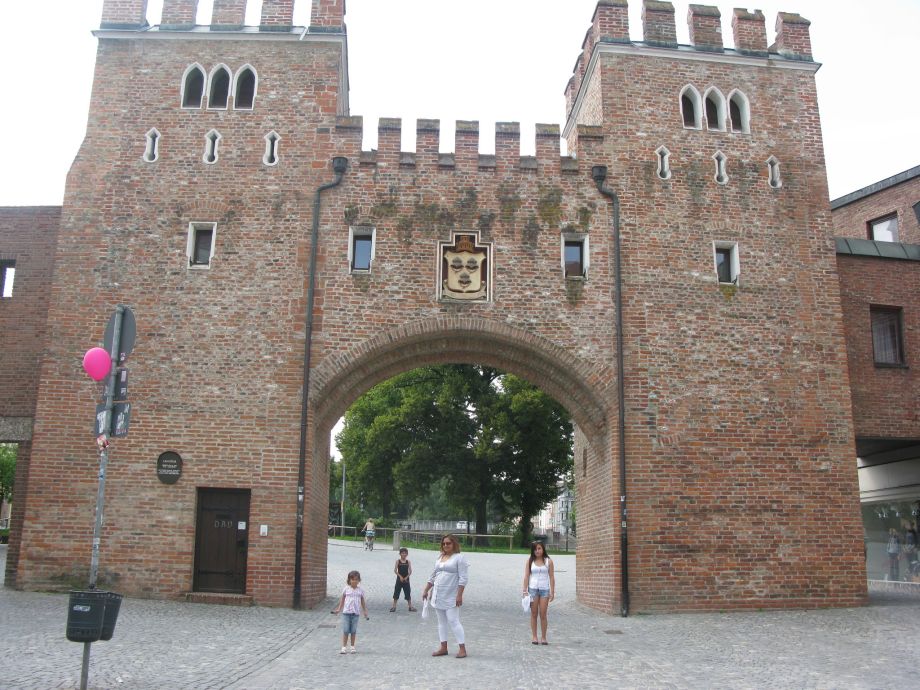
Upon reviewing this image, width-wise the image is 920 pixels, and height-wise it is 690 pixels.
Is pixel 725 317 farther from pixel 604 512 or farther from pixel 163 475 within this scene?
pixel 163 475

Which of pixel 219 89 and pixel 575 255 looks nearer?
pixel 575 255

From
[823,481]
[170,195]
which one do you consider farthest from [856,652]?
[170,195]

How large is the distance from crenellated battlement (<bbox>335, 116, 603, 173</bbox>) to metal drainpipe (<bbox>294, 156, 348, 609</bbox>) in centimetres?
66

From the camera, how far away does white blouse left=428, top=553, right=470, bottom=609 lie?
9961 mm

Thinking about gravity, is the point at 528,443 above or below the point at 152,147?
below

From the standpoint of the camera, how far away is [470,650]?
1077 cm

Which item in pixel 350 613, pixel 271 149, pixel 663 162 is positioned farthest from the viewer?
pixel 663 162

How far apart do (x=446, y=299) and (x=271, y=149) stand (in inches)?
195

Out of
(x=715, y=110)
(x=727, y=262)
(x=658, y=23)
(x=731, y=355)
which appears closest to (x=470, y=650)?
(x=731, y=355)

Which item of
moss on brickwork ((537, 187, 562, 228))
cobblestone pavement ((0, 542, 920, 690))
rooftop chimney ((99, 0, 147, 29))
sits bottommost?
cobblestone pavement ((0, 542, 920, 690))

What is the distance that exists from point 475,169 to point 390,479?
1142 inches

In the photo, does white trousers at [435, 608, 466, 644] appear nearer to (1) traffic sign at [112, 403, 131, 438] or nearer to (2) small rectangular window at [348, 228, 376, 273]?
(1) traffic sign at [112, 403, 131, 438]

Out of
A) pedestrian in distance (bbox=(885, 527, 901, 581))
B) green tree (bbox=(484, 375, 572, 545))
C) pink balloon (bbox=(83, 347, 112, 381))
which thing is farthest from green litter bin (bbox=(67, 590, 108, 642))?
green tree (bbox=(484, 375, 572, 545))

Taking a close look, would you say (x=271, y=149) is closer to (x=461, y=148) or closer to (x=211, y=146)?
(x=211, y=146)
